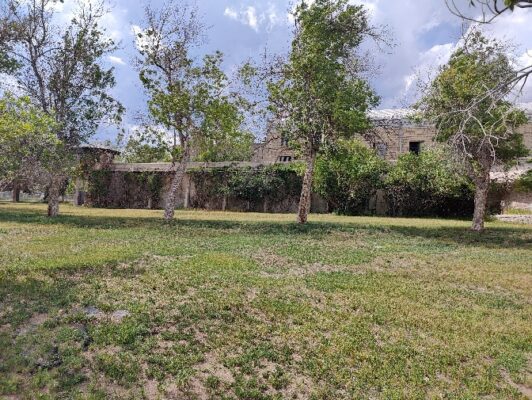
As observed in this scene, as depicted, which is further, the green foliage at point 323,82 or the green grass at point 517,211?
the green grass at point 517,211

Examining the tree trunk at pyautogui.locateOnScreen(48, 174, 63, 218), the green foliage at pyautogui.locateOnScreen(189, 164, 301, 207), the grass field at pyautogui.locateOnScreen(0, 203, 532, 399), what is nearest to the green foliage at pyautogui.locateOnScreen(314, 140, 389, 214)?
the green foliage at pyautogui.locateOnScreen(189, 164, 301, 207)

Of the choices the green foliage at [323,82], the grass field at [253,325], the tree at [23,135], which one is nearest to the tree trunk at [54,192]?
the tree at [23,135]

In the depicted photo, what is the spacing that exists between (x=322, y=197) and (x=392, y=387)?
24248mm

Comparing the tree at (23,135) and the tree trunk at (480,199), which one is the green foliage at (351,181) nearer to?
the tree trunk at (480,199)

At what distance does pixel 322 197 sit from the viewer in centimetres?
2898

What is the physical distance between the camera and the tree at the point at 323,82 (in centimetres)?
1783

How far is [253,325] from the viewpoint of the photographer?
6.18 meters

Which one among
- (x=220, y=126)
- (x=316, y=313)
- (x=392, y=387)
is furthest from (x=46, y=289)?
(x=220, y=126)

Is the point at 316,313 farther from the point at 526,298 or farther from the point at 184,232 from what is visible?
the point at 184,232

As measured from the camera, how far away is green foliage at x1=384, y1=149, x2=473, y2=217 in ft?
86.4

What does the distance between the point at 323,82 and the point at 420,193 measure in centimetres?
1244

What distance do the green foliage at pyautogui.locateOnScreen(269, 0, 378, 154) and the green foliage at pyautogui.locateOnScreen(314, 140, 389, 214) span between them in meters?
8.01

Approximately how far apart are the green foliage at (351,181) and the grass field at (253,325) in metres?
15.7

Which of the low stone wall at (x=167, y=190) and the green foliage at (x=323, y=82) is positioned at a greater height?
the green foliage at (x=323, y=82)
